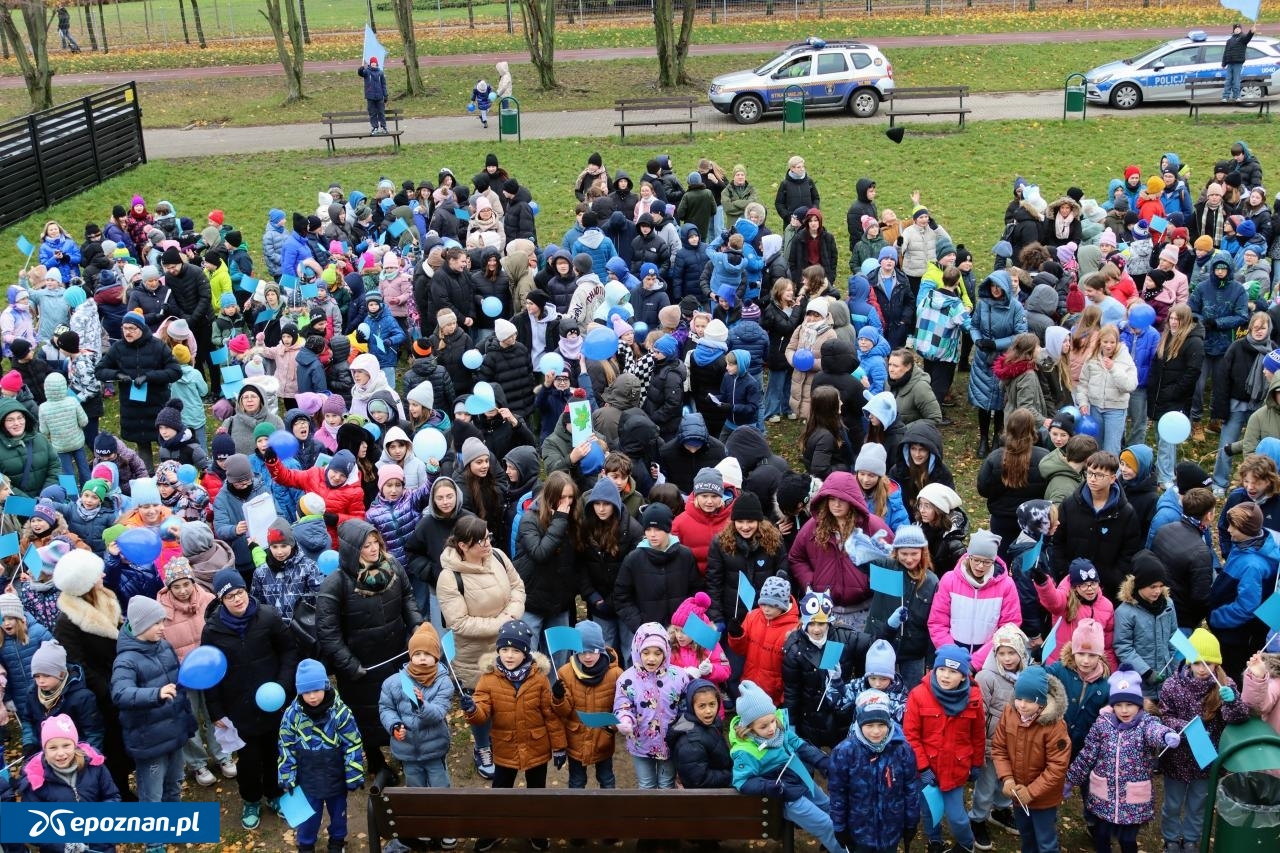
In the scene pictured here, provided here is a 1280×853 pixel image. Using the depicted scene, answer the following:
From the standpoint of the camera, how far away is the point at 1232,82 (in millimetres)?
26031

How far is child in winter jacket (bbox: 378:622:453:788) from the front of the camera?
766cm

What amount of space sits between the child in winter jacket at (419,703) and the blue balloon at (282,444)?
9.08 feet

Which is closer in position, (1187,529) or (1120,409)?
(1187,529)

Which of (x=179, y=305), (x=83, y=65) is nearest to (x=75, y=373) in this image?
(x=179, y=305)

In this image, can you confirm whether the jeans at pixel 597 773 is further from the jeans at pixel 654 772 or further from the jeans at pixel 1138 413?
the jeans at pixel 1138 413

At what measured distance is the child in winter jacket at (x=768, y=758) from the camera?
702 centimetres

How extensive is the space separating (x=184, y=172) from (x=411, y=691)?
20.9 m

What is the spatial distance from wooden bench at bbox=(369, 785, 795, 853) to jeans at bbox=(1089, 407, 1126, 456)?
606 cm

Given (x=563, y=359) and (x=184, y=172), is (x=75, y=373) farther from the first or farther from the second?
(x=184, y=172)

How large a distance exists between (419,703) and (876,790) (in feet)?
8.69

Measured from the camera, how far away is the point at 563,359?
12297 millimetres

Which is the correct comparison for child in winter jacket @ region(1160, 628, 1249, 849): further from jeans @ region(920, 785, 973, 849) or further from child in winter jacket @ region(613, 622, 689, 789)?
child in winter jacket @ region(613, 622, 689, 789)

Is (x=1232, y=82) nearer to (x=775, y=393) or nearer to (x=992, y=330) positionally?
(x=992, y=330)

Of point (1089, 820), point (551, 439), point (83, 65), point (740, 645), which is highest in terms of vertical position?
point (83, 65)
